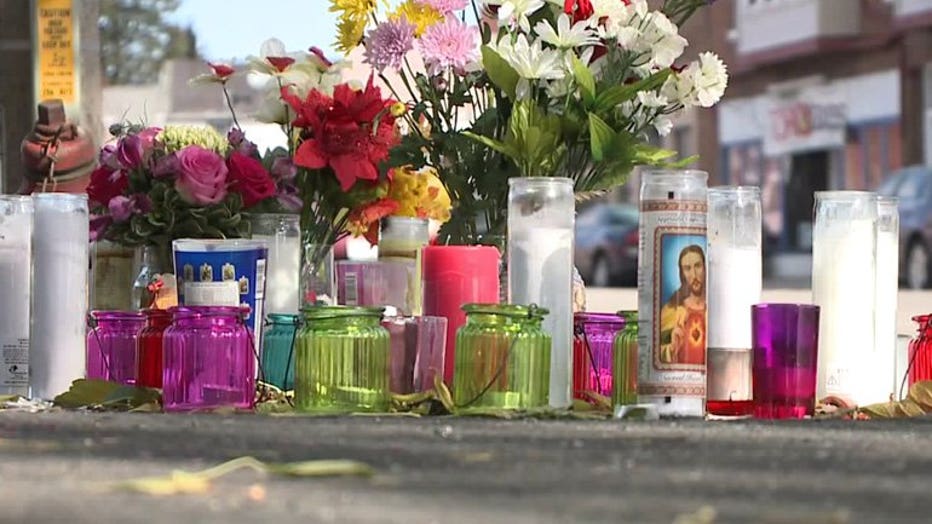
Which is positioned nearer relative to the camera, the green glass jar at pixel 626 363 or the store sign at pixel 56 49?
the green glass jar at pixel 626 363

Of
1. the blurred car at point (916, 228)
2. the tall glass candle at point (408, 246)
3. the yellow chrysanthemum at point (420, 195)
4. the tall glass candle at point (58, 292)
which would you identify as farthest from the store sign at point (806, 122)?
the tall glass candle at point (58, 292)

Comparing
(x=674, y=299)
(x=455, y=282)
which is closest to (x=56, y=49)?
(x=455, y=282)

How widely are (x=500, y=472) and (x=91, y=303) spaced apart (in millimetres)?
1380

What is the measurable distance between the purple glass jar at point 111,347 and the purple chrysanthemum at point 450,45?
67 cm

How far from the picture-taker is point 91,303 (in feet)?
11.7

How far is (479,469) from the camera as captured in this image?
2418mm

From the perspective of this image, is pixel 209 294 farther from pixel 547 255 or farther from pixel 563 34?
pixel 563 34

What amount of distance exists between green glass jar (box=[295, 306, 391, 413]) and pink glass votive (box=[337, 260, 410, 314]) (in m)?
0.28

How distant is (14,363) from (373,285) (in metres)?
0.60

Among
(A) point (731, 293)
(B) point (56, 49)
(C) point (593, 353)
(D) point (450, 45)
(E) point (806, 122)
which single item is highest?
(E) point (806, 122)

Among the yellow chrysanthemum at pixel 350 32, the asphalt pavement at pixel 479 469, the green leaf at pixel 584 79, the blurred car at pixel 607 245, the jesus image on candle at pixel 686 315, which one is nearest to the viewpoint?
the asphalt pavement at pixel 479 469

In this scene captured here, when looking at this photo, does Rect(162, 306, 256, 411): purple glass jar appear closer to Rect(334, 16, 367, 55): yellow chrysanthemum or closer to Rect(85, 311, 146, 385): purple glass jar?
Rect(85, 311, 146, 385): purple glass jar

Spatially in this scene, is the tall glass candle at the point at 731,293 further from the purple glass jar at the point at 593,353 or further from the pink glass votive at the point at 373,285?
the pink glass votive at the point at 373,285

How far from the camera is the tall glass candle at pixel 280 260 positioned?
346 centimetres
